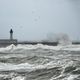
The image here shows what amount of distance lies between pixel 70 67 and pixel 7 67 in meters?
5.71

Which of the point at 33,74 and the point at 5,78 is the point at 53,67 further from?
the point at 5,78

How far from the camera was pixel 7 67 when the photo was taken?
32.0 meters

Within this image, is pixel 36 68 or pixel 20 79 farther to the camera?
pixel 36 68

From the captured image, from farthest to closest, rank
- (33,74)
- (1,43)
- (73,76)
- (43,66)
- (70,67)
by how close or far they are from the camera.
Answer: (1,43)
(43,66)
(70,67)
(33,74)
(73,76)

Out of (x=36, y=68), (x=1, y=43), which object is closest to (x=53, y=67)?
(x=36, y=68)

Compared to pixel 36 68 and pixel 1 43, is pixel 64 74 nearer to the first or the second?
pixel 36 68

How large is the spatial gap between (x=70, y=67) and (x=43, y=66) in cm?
284

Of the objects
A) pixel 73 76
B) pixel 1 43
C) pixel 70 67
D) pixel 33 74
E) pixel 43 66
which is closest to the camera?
pixel 73 76

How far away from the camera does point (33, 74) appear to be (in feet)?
91.0

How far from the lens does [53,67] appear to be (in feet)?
99.2

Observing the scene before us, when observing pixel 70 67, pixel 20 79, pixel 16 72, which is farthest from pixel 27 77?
pixel 70 67

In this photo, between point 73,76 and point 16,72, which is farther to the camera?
point 16,72

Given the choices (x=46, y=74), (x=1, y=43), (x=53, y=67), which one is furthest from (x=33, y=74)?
(x=1, y=43)

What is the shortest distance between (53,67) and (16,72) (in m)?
3.20
